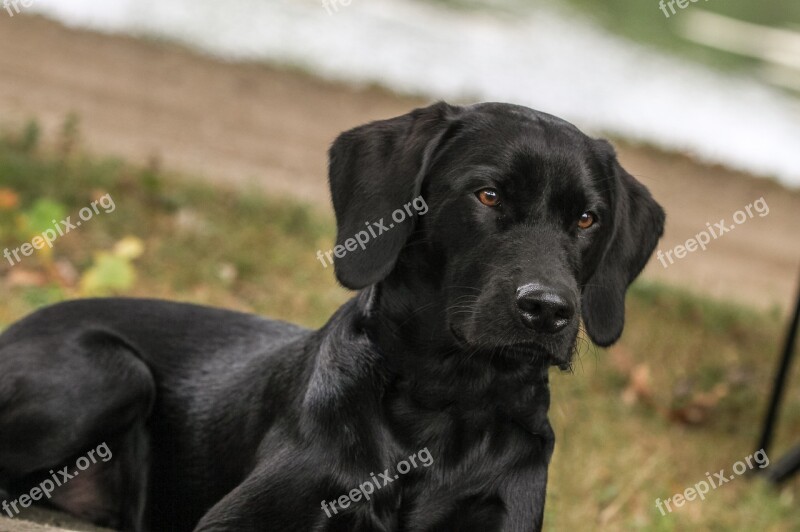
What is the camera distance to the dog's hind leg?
4.11 metres

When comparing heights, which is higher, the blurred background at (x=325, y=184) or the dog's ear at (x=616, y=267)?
the dog's ear at (x=616, y=267)

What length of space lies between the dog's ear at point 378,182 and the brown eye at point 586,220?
50cm

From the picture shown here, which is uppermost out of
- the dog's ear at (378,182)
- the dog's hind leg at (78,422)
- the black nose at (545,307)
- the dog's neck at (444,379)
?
the dog's ear at (378,182)

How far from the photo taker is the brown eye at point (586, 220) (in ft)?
11.8

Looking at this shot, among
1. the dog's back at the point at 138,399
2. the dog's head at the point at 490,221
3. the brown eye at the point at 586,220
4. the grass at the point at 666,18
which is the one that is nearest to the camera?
the dog's head at the point at 490,221

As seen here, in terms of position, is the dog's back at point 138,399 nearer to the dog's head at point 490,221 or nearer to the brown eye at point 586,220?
the dog's head at point 490,221

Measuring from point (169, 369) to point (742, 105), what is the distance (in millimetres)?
14450

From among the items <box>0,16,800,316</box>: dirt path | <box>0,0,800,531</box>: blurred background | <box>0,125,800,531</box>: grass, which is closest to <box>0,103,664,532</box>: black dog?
<box>0,0,800,531</box>: blurred background

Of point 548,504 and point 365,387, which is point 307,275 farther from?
point 365,387

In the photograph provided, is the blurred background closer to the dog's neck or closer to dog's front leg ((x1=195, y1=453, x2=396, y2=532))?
dog's front leg ((x1=195, y1=453, x2=396, y2=532))

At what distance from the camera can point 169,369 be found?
4.32m

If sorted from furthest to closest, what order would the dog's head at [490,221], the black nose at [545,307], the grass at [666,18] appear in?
the grass at [666,18], the dog's head at [490,221], the black nose at [545,307]

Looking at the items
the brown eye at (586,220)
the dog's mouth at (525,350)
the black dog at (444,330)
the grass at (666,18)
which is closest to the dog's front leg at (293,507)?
the black dog at (444,330)

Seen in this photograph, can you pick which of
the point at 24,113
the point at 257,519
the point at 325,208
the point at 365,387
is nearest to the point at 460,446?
the point at 365,387
